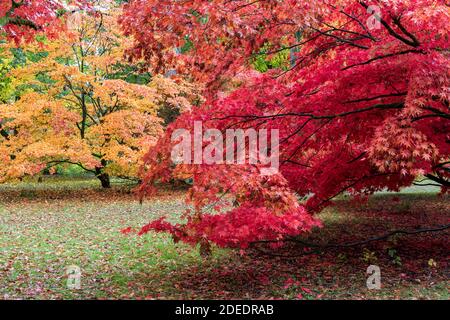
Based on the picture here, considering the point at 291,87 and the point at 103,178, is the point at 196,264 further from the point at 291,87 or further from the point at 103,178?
the point at 103,178

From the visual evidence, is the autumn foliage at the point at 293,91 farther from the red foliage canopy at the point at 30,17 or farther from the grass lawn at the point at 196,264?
the grass lawn at the point at 196,264

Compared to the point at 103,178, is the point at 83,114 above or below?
above

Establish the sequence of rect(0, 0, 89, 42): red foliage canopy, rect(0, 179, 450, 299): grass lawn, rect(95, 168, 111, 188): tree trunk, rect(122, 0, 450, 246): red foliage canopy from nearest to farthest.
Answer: rect(122, 0, 450, 246): red foliage canopy
rect(0, 0, 89, 42): red foliage canopy
rect(0, 179, 450, 299): grass lawn
rect(95, 168, 111, 188): tree trunk

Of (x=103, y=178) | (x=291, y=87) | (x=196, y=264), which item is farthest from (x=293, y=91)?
(x=103, y=178)

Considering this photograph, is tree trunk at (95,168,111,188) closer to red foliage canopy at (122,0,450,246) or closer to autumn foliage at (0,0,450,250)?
autumn foliage at (0,0,450,250)

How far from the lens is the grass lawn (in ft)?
19.2

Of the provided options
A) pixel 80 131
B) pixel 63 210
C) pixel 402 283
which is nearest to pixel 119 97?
A: pixel 80 131

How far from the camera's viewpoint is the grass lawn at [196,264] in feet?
19.2

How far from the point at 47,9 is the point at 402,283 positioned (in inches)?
254

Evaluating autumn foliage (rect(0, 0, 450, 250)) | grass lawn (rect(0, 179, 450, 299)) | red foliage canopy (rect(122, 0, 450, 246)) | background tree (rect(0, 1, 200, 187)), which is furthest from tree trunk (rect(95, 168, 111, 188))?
red foliage canopy (rect(122, 0, 450, 246))

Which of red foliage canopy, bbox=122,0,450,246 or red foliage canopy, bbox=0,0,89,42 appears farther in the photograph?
red foliage canopy, bbox=0,0,89,42

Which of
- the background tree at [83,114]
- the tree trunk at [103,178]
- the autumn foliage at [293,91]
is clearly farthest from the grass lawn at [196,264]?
the tree trunk at [103,178]

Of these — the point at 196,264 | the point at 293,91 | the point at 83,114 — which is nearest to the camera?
the point at 293,91

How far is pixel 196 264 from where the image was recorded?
7.34 m
